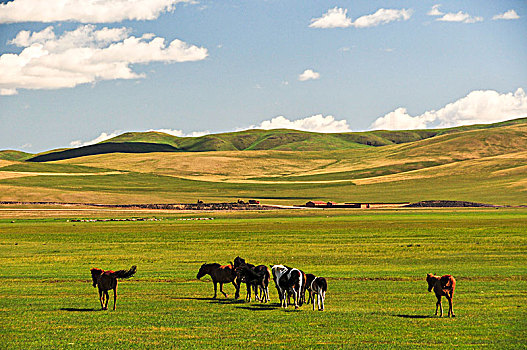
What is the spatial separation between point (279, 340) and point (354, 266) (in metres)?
21.4

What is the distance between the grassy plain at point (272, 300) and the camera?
17.8m

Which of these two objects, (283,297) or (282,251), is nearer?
(283,297)

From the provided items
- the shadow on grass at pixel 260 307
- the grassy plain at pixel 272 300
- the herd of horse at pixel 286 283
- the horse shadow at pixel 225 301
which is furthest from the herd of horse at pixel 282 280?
the grassy plain at pixel 272 300

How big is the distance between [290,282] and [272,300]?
358 centimetres

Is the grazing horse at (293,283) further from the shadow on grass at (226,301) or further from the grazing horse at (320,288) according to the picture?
the shadow on grass at (226,301)

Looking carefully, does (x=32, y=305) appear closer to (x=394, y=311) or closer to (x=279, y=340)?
(x=279, y=340)

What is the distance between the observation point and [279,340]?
17.5m

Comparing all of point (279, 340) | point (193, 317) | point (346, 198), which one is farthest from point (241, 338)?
point (346, 198)

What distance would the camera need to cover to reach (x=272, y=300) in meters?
25.6

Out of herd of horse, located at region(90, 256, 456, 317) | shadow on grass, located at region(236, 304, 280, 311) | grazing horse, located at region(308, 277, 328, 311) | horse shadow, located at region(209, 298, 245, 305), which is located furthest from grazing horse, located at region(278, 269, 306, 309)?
horse shadow, located at region(209, 298, 245, 305)

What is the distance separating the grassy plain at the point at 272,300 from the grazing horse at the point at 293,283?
2.08ft

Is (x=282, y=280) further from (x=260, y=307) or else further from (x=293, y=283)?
(x=260, y=307)

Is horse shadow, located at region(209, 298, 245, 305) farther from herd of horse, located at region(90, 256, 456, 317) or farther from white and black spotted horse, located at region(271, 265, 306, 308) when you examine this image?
white and black spotted horse, located at region(271, 265, 306, 308)

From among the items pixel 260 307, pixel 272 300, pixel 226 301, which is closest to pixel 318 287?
pixel 260 307
